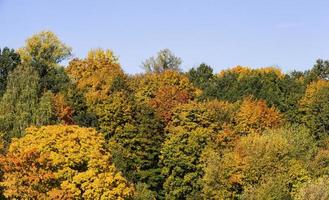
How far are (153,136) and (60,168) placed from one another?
861 inches

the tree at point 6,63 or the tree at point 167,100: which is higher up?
the tree at point 6,63

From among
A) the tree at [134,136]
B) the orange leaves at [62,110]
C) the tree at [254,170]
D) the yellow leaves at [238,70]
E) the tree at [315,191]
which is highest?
the yellow leaves at [238,70]

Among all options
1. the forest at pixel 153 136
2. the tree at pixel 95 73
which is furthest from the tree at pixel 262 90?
the tree at pixel 95 73

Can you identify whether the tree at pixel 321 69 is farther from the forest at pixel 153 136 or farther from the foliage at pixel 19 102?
the foliage at pixel 19 102

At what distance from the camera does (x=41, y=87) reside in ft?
268

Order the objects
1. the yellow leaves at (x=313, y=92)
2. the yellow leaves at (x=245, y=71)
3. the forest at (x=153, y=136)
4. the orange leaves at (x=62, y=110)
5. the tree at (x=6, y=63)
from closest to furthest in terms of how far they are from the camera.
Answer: the forest at (x=153, y=136), the orange leaves at (x=62, y=110), the tree at (x=6, y=63), the yellow leaves at (x=313, y=92), the yellow leaves at (x=245, y=71)

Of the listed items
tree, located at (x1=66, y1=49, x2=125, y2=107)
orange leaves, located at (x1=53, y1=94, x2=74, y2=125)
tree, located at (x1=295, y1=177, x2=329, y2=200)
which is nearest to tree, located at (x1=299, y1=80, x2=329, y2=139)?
tree, located at (x1=66, y1=49, x2=125, y2=107)

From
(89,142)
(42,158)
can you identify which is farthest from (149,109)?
(42,158)

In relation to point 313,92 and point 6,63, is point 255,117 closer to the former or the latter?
point 313,92

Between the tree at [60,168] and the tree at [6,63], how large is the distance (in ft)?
75.7

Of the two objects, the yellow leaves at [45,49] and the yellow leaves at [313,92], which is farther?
the yellow leaves at [45,49]

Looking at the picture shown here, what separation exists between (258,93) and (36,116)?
4189cm

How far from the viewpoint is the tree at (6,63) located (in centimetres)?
8412

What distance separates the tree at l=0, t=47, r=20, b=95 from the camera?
8412 cm
